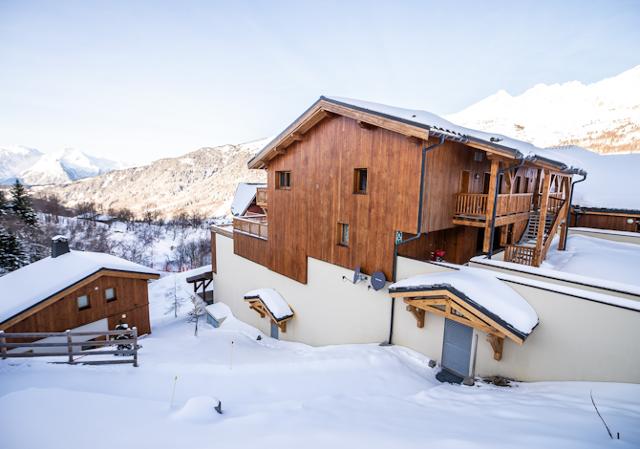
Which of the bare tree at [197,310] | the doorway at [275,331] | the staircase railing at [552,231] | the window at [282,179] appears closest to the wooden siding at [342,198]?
the window at [282,179]

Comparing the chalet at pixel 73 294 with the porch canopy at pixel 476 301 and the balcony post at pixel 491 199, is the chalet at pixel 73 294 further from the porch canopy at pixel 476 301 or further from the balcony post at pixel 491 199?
the balcony post at pixel 491 199

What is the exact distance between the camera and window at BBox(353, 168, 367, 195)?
1078cm

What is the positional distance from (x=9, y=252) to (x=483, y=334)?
1327 inches

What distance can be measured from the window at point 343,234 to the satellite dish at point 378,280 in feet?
6.00

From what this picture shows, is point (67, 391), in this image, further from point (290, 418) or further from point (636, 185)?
point (636, 185)

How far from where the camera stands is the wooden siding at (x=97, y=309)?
13891 mm

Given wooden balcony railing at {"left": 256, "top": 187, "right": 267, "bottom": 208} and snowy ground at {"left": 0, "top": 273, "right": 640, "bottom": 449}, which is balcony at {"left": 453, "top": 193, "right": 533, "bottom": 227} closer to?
snowy ground at {"left": 0, "top": 273, "right": 640, "bottom": 449}

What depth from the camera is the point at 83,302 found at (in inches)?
607

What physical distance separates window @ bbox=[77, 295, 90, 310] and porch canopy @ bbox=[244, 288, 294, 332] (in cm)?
836

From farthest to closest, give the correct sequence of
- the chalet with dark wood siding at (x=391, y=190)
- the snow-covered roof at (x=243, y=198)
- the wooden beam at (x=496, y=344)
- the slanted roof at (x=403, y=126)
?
the snow-covered roof at (x=243, y=198)
the chalet with dark wood siding at (x=391, y=190)
the slanted roof at (x=403, y=126)
the wooden beam at (x=496, y=344)

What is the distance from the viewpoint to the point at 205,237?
5469cm

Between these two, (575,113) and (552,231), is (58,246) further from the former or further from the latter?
(575,113)

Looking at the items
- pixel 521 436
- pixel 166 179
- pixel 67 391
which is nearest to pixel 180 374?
pixel 67 391

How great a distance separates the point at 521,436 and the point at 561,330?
3870 millimetres
